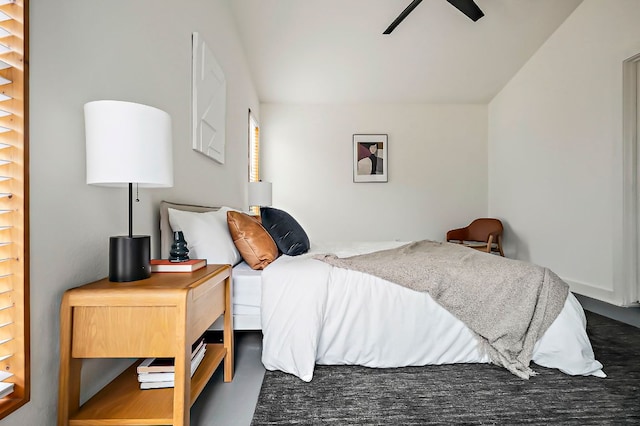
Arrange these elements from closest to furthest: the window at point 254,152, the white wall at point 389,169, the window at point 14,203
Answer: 1. the window at point 14,203
2. the window at point 254,152
3. the white wall at point 389,169

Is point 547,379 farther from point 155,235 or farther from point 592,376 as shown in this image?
point 155,235

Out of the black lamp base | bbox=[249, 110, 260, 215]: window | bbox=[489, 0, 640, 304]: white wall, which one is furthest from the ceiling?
the black lamp base

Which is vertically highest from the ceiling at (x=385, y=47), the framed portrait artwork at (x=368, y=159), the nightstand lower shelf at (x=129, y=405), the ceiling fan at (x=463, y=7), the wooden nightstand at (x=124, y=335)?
the ceiling at (x=385, y=47)

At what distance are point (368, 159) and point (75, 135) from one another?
171 inches

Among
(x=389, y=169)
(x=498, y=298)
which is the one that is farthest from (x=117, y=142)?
(x=389, y=169)

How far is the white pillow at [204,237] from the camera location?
1899 millimetres

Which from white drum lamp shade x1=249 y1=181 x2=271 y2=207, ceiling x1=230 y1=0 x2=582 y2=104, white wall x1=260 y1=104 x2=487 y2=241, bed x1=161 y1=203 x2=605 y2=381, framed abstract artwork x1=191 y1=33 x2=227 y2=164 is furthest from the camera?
white wall x1=260 y1=104 x2=487 y2=241

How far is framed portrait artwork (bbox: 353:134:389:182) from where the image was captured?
5246 millimetres

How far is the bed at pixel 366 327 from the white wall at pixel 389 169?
3.33 metres

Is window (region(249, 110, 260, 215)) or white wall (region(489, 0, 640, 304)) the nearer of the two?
white wall (region(489, 0, 640, 304))

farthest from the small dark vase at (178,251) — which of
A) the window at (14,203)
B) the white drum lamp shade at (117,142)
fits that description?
the window at (14,203)

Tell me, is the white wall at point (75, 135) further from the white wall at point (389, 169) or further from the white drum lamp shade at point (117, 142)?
the white wall at point (389, 169)

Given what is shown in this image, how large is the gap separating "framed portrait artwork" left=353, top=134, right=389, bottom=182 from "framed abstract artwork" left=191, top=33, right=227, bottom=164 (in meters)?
2.56

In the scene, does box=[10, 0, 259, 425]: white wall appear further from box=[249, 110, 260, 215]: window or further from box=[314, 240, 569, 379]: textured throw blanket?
box=[249, 110, 260, 215]: window
